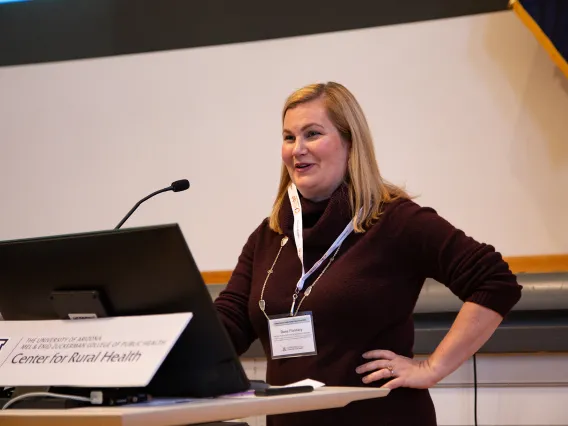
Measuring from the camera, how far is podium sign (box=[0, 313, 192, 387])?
3.43 feet

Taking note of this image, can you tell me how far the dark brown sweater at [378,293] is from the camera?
5.24ft

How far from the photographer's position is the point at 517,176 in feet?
8.96

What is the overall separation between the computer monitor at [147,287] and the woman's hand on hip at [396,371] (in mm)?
543

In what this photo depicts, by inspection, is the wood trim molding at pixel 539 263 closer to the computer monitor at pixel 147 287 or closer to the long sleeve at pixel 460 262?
the long sleeve at pixel 460 262

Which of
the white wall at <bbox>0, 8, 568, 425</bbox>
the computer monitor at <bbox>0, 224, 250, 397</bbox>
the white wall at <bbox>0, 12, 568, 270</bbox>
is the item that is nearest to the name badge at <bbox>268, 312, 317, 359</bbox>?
the computer monitor at <bbox>0, 224, 250, 397</bbox>

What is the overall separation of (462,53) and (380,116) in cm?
39

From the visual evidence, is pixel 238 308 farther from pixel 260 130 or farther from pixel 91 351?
pixel 260 130

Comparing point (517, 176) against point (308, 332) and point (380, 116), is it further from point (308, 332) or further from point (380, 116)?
point (308, 332)

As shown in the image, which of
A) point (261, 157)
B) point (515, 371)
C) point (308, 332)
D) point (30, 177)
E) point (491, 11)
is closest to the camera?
point (308, 332)

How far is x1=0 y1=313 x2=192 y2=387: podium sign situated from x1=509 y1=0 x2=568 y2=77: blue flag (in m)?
1.96

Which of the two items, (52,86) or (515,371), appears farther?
(52,86)

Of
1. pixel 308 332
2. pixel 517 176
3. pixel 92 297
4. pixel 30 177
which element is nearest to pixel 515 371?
pixel 517 176

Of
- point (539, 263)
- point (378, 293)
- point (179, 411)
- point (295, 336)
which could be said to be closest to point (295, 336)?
point (295, 336)

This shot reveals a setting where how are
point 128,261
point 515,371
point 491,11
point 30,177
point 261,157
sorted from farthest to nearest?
point 30,177 → point 261,157 → point 491,11 → point 515,371 → point 128,261
